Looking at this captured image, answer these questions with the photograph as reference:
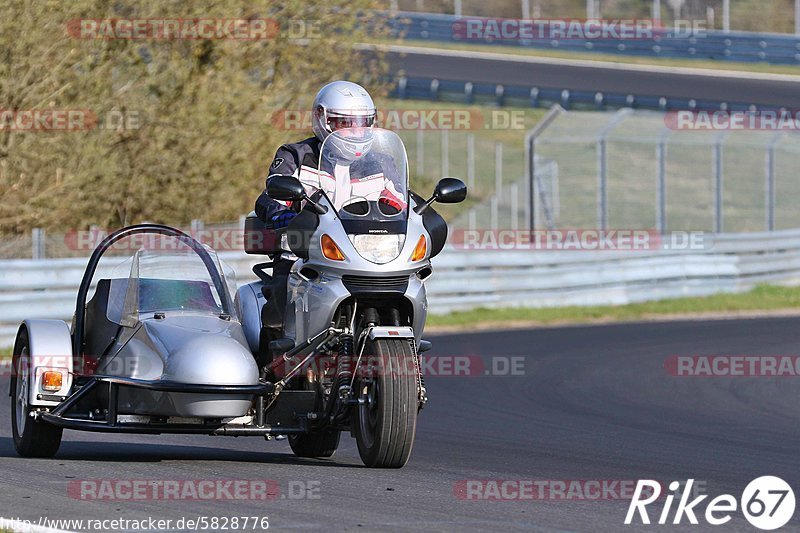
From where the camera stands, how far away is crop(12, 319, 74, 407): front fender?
27.2ft

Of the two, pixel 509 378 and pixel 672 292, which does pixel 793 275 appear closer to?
pixel 672 292

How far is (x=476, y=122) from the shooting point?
3709 cm

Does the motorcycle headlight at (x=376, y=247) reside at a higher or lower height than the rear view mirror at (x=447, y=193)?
lower

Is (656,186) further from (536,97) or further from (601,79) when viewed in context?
(601,79)

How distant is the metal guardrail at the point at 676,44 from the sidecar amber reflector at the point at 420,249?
31614 millimetres

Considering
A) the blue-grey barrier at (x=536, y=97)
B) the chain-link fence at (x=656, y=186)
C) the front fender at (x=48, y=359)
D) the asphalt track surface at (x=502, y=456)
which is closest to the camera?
the asphalt track surface at (x=502, y=456)

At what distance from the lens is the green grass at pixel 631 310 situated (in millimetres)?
20219

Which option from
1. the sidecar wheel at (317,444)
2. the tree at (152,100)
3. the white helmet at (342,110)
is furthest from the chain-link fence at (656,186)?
the white helmet at (342,110)

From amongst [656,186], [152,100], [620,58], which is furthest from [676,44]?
[152,100]

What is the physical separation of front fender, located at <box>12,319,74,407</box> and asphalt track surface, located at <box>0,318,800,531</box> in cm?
37

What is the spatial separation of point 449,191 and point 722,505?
2209mm

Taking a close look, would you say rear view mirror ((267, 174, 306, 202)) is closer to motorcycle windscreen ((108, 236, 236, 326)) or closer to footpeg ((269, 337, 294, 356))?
footpeg ((269, 337, 294, 356))

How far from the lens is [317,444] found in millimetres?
8633

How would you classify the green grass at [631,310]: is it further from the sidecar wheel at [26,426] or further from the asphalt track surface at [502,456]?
the sidecar wheel at [26,426]
